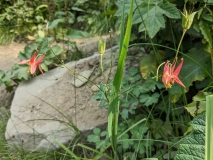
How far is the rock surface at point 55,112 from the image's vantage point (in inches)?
75.9

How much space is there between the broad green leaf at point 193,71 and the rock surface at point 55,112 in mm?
393

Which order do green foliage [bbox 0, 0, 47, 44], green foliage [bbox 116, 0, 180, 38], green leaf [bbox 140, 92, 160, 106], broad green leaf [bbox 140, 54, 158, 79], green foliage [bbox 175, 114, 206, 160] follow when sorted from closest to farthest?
green foliage [bbox 175, 114, 206, 160], green foliage [bbox 116, 0, 180, 38], green leaf [bbox 140, 92, 160, 106], broad green leaf [bbox 140, 54, 158, 79], green foliage [bbox 0, 0, 47, 44]

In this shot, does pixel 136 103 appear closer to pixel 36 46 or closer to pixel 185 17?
pixel 185 17

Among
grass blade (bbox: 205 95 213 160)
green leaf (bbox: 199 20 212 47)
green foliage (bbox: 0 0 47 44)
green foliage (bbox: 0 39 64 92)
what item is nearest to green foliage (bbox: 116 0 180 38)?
green leaf (bbox: 199 20 212 47)

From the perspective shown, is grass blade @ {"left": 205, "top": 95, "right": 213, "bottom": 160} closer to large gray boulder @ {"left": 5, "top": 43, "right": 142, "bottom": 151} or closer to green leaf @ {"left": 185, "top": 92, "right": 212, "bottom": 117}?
green leaf @ {"left": 185, "top": 92, "right": 212, "bottom": 117}

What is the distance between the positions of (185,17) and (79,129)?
110 cm

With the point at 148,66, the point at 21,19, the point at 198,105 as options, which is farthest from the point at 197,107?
the point at 21,19

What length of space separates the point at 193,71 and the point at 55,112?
0.88 m

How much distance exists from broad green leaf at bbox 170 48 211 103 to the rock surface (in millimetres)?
393

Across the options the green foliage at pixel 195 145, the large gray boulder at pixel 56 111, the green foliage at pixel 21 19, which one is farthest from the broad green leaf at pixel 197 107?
the green foliage at pixel 21 19

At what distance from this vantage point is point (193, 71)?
1.68 m

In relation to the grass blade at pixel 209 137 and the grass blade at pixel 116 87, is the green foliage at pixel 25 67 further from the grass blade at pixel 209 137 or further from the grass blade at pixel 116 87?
the grass blade at pixel 209 137

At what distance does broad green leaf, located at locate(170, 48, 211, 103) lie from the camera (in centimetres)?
166

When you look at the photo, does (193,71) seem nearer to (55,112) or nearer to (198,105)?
(198,105)
